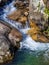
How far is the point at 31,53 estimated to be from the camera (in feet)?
31.2

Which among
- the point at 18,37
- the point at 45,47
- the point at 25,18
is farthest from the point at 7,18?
the point at 45,47

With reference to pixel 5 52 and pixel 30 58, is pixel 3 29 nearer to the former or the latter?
pixel 5 52

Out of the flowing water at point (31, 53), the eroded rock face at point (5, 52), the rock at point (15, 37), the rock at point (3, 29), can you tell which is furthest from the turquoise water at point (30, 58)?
the rock at point (3, 29)

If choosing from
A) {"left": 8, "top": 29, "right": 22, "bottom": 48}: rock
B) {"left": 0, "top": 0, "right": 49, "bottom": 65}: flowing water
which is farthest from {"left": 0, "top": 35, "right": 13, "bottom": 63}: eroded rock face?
{"left": 8, "top": 29, "right": 22, "bottom": 48}: rock

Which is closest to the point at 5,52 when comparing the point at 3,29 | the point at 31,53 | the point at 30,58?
the point at 30,58

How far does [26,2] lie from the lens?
1202 cm

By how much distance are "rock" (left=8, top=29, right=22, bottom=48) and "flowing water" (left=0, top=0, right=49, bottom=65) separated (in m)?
0.22

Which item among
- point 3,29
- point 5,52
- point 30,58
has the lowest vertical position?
point 30,58

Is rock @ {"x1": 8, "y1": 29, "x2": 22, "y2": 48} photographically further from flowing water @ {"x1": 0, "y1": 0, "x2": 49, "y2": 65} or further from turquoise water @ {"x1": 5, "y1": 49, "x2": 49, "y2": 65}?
turquoise water @ {"x1": 5, "y1": 49, "x2": 49, "y2": 65}

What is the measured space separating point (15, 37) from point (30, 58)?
109 cm

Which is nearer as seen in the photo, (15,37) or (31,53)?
(31,53)

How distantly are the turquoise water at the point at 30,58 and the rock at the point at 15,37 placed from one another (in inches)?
14.0

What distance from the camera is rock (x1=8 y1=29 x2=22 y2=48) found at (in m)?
9.65

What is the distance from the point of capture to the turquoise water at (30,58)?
8.89 m
